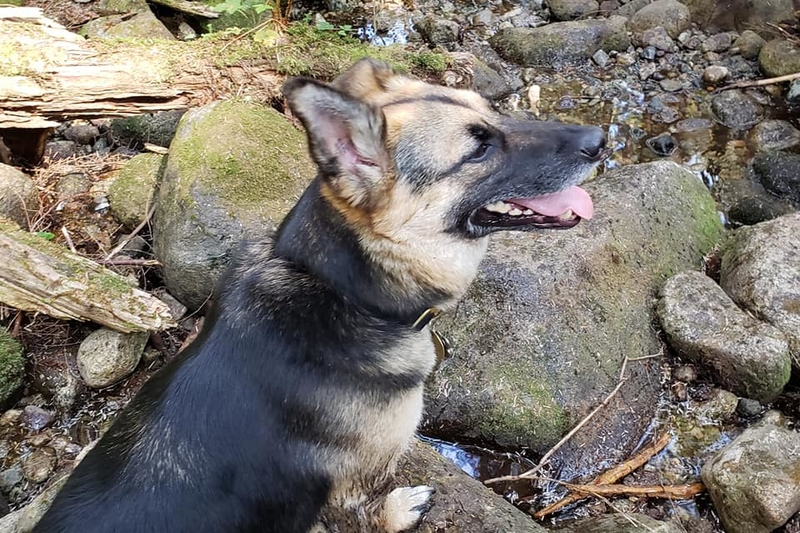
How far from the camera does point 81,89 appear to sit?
5.48 metres

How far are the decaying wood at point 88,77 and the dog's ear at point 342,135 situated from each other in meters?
3.48

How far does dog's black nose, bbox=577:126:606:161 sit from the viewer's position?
3.02 meters

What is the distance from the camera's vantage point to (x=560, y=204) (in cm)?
321

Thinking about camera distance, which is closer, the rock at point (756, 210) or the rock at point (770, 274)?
the rock at point (770, 274)

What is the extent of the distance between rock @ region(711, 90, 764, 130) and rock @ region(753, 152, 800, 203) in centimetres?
79

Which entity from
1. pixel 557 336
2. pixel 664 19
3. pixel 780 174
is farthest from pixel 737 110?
pixel 557 336

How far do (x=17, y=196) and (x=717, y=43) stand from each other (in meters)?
8.40

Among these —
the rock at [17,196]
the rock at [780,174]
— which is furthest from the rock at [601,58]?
the rock at [17,196]

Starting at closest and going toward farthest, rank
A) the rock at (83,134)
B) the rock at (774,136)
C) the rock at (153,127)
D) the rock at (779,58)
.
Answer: the rock at (153,127) < the rock at (83,134) < the rock at (774,136) < the rock at (779,58)

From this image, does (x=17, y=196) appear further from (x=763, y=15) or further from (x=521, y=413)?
(x=763, y=15)

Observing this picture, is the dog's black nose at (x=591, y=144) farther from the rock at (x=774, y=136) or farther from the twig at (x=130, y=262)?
the rock at (x=774, y=136)

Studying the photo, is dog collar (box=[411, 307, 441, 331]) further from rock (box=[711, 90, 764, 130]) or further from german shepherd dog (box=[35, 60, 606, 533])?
rock (box=[711, 90, 764, 130])

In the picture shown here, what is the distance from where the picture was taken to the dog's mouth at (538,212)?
3.08 meters

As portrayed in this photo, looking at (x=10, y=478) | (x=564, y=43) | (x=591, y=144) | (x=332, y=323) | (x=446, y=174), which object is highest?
(x=591, y=144)
